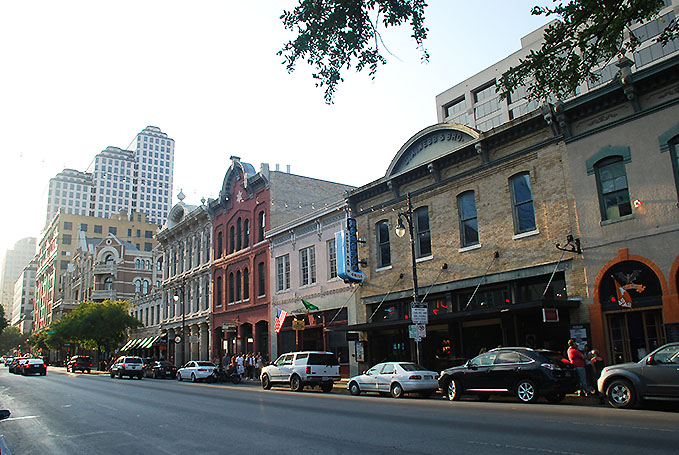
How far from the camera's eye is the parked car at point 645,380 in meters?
12.7

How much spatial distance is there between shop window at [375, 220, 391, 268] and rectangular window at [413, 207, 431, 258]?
1.95m

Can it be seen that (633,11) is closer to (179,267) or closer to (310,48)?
(310,48)

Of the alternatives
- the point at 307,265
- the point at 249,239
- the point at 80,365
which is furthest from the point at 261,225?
the point at 80,365

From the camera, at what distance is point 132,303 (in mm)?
67688

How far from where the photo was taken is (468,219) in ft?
77.9

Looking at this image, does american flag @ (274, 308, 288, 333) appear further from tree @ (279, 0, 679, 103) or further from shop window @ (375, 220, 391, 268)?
tree @ (279, 0, 679, 103)

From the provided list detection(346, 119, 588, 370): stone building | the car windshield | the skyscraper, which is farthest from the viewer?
the skyscraper

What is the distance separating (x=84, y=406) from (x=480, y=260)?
1500cm

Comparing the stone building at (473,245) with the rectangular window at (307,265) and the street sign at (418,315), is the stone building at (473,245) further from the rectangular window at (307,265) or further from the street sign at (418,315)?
the rectangular window at (307,265)

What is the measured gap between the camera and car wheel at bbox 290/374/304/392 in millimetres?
23822

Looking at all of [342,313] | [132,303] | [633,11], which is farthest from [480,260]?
[132,303]

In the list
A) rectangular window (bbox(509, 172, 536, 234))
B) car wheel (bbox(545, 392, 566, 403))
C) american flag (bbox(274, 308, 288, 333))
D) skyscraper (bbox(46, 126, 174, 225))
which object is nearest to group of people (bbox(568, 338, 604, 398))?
car wheel (bbox(545, 392, 566, 403))

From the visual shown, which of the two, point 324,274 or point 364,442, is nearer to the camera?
point 364,442

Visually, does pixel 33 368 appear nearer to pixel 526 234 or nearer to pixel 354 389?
pixel 354 389
